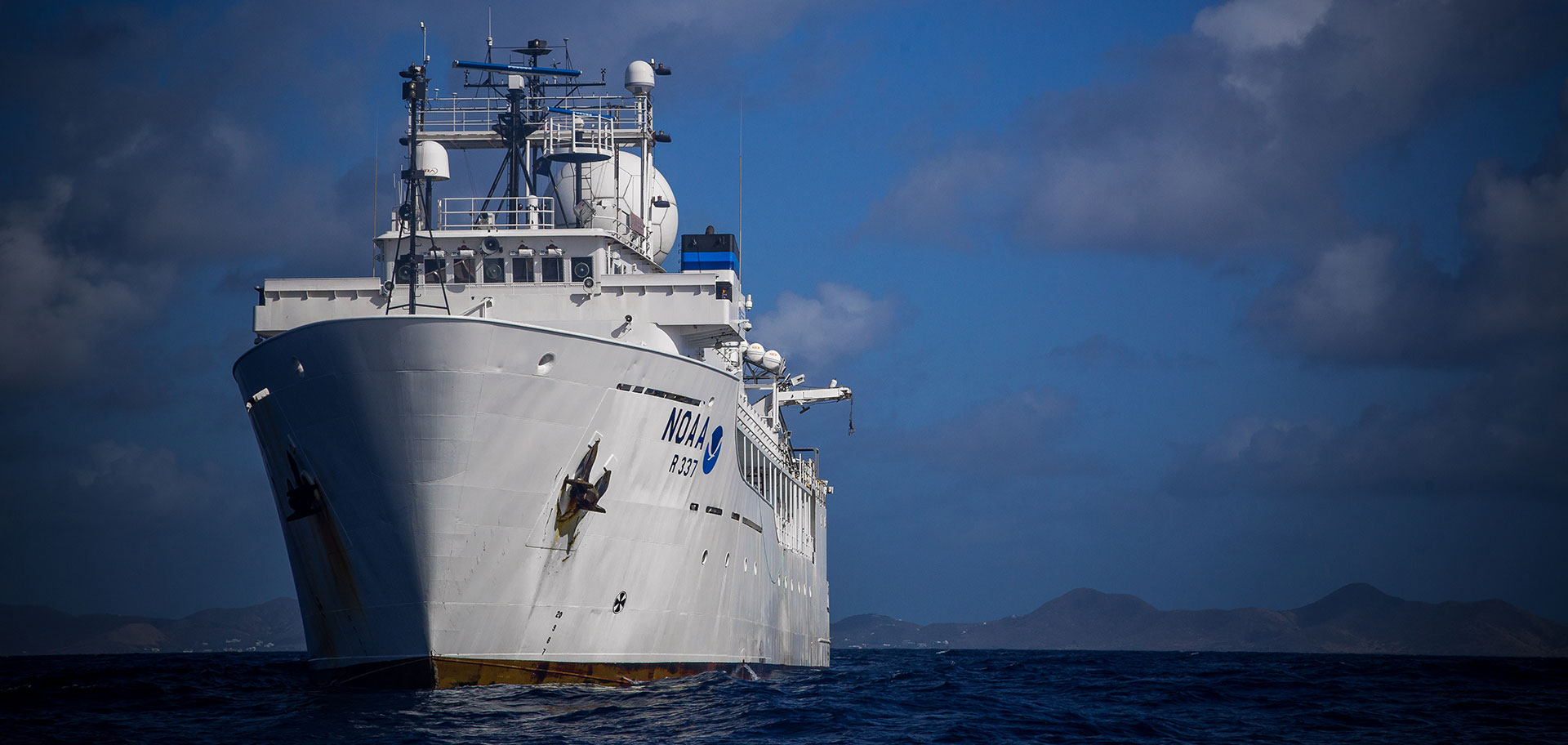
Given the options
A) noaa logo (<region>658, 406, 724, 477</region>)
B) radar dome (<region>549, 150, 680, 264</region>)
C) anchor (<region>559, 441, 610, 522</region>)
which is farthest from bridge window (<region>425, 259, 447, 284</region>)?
anchor (<region>559, 441, 610, 522</region>)

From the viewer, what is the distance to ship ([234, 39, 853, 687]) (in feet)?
59.9

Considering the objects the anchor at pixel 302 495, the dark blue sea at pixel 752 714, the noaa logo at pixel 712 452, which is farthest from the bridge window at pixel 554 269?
the dark blue sea at pixel 752 714

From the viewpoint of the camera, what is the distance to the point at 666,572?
21.5 m

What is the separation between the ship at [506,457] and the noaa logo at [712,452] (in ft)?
0.41

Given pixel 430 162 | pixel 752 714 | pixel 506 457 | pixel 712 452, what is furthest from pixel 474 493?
pixel 430 162

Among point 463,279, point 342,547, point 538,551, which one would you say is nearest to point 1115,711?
point 538,551

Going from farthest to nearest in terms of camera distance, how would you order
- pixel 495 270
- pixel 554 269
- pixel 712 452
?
pixel 554 269
pixel 495 270
pixel 712 452

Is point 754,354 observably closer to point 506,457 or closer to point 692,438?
point 692,438

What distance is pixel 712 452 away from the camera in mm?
22719

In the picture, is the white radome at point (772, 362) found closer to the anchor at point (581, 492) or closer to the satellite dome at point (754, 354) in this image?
the satellite dome at point (754, 354)

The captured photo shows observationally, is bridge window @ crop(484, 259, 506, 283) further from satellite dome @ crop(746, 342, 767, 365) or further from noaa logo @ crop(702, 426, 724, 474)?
satellite dome @ crop(746, 342, 767, 365)

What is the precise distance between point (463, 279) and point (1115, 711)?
1501 centimetres

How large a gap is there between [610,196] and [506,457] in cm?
1139

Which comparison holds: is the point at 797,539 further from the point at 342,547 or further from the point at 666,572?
the point at 342,547
